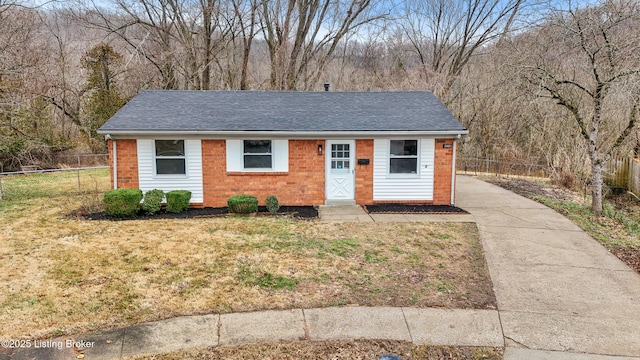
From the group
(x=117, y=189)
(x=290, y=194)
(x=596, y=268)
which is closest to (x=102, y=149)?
(x=117, y=189)

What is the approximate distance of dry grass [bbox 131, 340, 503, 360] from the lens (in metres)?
4.26

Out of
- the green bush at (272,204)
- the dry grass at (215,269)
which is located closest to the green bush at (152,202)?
the dry grass at (215,269)

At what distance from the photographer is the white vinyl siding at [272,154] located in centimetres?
1128

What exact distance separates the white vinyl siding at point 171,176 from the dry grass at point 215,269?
5.78 feet

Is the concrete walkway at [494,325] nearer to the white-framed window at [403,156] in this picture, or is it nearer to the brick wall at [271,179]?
the white-framed window at [403,156]

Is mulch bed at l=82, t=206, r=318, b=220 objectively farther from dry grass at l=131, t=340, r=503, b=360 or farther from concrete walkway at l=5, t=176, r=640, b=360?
dry grass at l=131, t=340, r=503, b=360

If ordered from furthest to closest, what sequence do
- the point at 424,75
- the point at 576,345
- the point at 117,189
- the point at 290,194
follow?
the point at 424,75, the point at 290,194, the point at 117,189, the point at 576,345

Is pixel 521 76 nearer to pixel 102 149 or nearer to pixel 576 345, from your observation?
pixel 576 345

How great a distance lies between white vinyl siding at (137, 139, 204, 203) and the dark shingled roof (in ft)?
1.92

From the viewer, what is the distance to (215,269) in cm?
660

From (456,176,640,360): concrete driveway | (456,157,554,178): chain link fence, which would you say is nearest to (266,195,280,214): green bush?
(456,176,640,360): concrete driveway

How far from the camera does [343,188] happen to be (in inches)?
461

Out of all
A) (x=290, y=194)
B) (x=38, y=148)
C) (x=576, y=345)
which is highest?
(x=38, y=148)

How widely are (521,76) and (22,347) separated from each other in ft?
36.0
